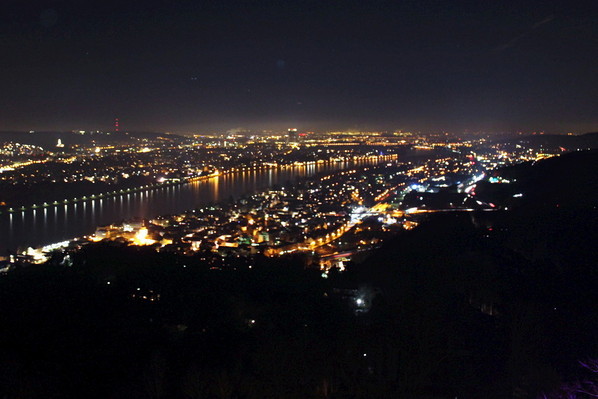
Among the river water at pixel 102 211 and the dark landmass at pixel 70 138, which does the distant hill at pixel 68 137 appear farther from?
the river water at pixel 102 211

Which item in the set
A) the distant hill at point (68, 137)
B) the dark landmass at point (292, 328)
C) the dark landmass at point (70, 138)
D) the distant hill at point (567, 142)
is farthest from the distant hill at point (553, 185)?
the distant hill at point (68, 137)

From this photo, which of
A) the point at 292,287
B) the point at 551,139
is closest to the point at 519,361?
the point at 292,287

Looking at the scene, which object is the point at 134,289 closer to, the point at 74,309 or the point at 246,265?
the point at 74,309

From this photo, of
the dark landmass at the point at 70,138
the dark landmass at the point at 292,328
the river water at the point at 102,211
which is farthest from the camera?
the dark landmass at the point at 70,138

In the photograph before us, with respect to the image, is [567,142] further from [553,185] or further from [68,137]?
[68,137]

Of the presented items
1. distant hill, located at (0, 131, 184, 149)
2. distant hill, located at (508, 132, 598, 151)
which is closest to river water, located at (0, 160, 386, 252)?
distant hill, located at (508, 132, 598, 151)

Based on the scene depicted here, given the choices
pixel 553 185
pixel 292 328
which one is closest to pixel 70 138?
pixel 553 185
